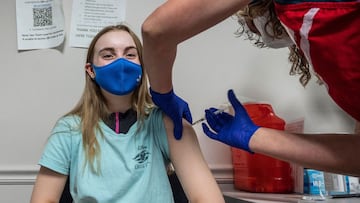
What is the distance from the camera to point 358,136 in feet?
3.49

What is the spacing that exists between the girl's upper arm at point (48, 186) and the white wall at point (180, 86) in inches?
15.5

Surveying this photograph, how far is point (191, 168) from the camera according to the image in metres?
1.40

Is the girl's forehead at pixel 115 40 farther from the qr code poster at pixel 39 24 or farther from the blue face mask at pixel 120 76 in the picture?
the qr code poster at pixel 39 24

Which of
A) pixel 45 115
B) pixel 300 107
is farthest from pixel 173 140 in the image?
pixel 300 107

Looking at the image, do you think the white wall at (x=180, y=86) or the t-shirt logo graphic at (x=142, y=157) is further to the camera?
the white wall at (x=180, y=86)

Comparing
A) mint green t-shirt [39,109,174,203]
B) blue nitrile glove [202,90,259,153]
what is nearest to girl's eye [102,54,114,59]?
mint green t-shirt [39,109,174,203]

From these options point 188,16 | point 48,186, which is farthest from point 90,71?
point 188,16

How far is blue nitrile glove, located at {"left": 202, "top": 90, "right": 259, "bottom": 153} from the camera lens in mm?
1171

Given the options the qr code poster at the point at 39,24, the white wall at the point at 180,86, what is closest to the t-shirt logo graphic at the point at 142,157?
the white wall at the point at 180,86

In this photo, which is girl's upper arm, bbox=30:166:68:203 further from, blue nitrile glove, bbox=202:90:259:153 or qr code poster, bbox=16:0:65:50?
qr code poster, bbox=16:0:65:50

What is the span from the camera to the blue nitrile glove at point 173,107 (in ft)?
4.20

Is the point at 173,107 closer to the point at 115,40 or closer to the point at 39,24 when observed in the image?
the point at 115,40

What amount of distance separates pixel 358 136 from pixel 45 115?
129 cm

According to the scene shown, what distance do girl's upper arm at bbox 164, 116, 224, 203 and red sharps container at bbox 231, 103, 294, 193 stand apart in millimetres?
460
